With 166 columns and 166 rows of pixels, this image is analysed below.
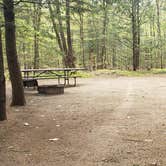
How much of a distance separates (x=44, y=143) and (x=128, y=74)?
58.8 ft

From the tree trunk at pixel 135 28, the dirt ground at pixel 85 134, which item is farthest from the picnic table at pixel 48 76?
the tree trunk at pixel 135 28

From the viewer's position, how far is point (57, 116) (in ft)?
25.9

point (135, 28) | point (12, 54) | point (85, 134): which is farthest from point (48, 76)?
point (135, 28)

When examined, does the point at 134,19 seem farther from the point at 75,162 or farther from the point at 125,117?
the point at 75,162

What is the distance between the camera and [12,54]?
8.96m

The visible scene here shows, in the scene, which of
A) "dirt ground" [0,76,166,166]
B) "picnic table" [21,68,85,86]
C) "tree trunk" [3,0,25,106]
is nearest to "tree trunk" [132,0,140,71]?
"picnic table" [21,68,85,86]

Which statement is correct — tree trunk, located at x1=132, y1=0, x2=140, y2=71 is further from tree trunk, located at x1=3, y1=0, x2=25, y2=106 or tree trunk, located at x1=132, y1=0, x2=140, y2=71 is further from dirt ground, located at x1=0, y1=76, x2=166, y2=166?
tree trunk, located at x1=3, y1=0, x2=25, y2=106

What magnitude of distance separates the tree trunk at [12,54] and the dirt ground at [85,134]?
405mm

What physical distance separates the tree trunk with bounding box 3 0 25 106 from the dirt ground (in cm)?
41

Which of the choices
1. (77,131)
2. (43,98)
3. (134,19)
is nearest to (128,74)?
(134,19)

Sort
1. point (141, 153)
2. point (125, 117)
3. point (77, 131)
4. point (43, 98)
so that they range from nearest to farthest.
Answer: point (141, 153), point (77, 131), point (125, 117), point (43, 98)

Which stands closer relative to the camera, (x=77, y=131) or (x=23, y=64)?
(x=77, y=131)

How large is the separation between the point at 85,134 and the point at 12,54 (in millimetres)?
3771

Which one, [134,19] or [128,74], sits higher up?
[134,19]
